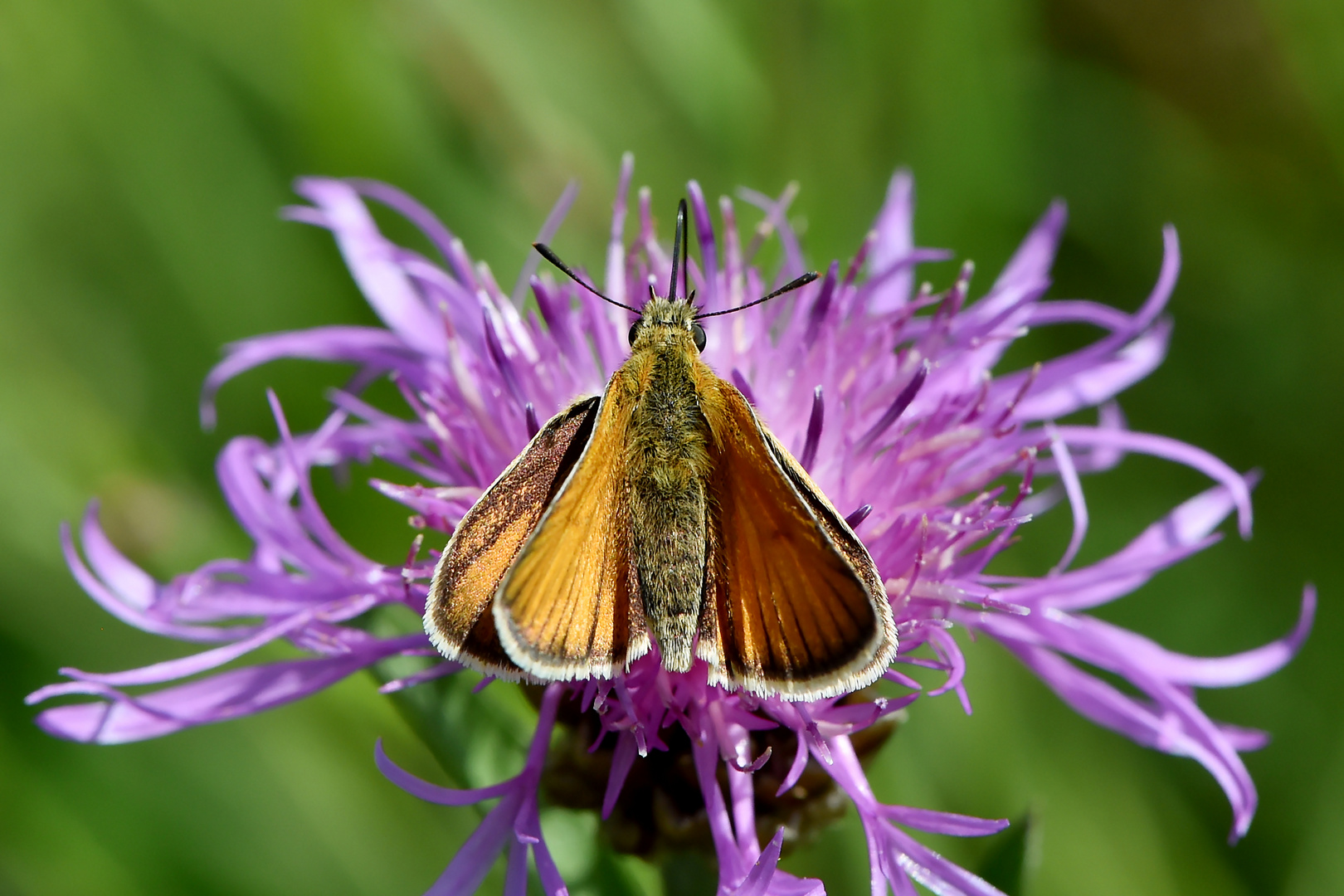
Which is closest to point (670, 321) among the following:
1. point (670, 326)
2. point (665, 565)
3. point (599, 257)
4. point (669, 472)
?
point (670, 326)

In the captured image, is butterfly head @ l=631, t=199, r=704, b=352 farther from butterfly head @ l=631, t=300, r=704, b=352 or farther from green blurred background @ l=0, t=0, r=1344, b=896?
green blurred background @ l=0, t=0, r=1344, b=896

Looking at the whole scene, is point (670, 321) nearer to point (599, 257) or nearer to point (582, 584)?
point (582, 584)

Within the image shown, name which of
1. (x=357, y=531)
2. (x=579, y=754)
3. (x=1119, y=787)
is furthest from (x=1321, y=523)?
(x=357, y=531)

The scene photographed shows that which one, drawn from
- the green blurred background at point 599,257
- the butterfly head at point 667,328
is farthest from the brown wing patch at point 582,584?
the green blurred background at point 599,257

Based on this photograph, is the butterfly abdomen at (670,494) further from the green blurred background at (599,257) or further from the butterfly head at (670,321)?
the green blurred background at (599,257)

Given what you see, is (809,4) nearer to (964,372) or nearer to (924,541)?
(964,372)

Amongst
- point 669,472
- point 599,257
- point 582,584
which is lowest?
point 582,584

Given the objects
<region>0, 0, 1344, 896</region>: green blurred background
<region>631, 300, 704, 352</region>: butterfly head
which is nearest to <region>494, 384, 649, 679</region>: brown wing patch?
<region>631, 300, 704, 352</region>: butterfly head
